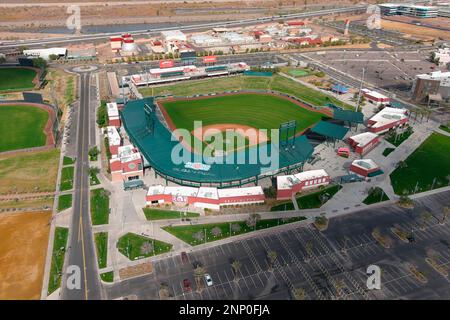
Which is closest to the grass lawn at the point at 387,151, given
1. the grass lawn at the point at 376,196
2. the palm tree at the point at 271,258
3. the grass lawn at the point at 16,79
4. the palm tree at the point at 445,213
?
the grass lawn at the point at 376,196

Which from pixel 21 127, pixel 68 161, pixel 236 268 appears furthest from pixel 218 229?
pixel 21 127

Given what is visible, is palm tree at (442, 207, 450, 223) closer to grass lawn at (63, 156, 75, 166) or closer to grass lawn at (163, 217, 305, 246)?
grass lawn at (163, 217, 305, 246)

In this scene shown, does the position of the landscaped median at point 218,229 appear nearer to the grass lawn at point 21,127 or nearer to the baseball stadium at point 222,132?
the baseball stadium at point 222,132

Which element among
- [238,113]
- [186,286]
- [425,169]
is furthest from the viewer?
[238,113]

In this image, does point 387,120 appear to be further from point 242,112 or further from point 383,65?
point 383,65

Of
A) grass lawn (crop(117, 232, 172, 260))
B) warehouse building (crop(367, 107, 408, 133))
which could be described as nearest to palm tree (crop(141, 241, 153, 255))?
grass lawn (crop(117, 232, 172, 260))

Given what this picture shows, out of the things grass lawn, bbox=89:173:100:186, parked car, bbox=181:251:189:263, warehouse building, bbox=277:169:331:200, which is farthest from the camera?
grass lawn, bbox=89:173:100:186
